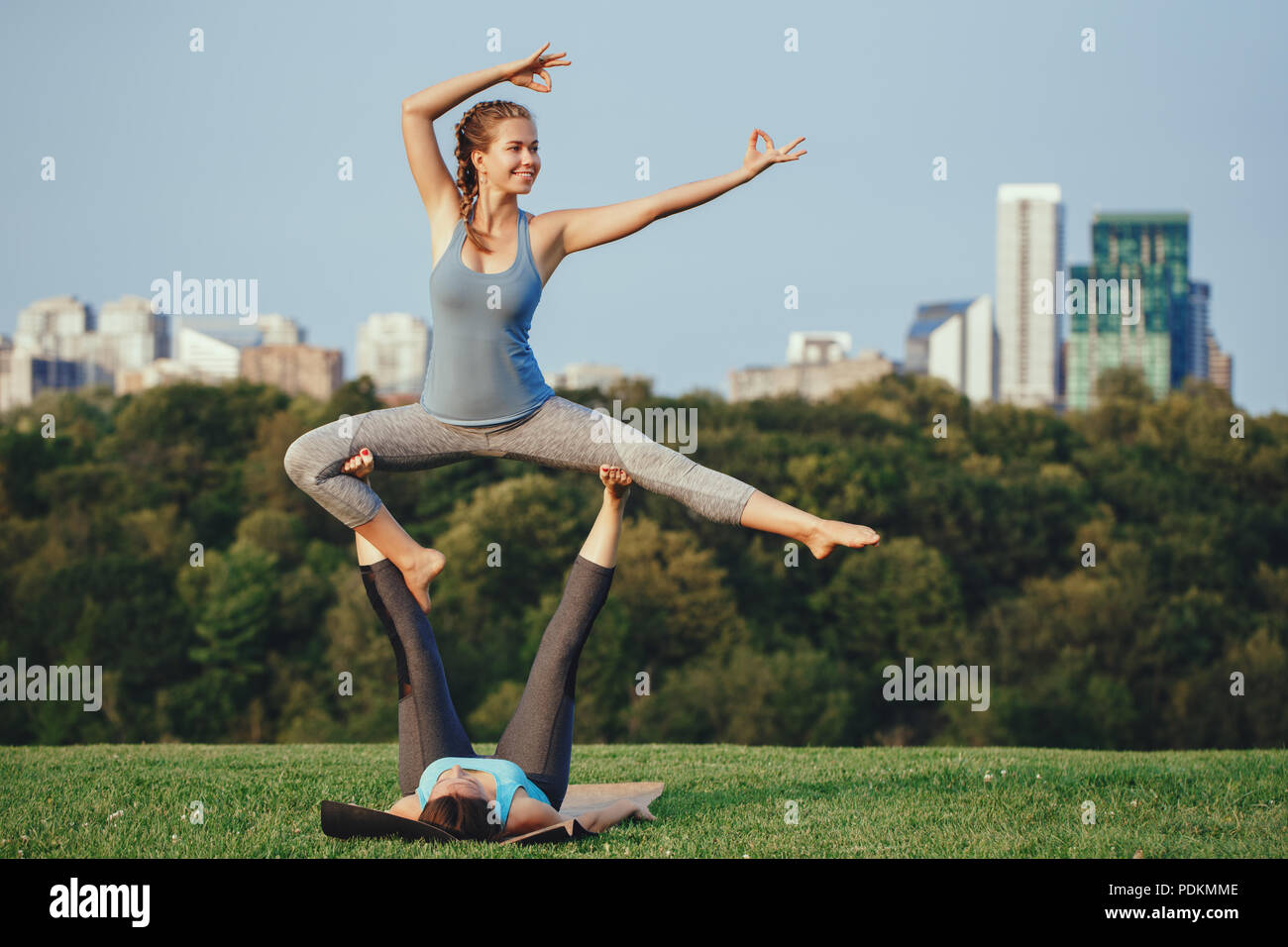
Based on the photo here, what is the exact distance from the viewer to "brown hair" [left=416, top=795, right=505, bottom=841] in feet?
18.8

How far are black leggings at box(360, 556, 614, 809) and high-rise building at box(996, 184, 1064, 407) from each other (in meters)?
137

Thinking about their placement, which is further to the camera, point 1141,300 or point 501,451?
point 1141,300

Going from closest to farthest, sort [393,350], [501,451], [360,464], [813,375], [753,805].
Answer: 1. [360,464]
2. [501,451]
3. [753,805]
4. [393,350]
5. [813,375]

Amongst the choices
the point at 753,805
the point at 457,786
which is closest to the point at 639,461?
the point at 457,786

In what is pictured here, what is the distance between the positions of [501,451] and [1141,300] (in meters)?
166

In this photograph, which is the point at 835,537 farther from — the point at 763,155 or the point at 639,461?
the point at 763,155

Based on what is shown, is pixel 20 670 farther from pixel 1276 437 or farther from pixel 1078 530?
pixel 1276 437

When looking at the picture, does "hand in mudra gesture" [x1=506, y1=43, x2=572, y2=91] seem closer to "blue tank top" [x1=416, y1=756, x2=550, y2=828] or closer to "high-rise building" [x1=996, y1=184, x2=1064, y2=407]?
"blue tank top" [x1=416, y1=756, x2=550, y2=828]

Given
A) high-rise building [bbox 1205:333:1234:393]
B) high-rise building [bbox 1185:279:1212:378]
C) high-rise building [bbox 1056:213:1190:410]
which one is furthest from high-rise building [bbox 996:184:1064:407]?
high-rise building [bbox 1205:333:1234:393]

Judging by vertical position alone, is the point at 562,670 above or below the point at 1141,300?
below

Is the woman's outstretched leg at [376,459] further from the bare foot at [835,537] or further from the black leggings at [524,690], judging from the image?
the bare foot at [835,537]

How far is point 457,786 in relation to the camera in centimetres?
578
